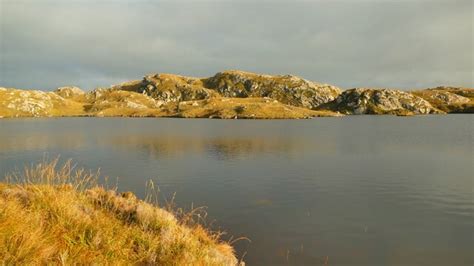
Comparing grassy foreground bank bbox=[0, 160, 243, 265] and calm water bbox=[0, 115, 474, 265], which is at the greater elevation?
grassy foreground bank bbox=[0, 160, 243, 265]

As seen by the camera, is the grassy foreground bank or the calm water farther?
the calm water

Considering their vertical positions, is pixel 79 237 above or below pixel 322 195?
above

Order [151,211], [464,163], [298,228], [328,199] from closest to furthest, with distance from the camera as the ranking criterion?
[151,211]
[298,228]
[328,199]
[464,163]

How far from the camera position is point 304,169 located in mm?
45344

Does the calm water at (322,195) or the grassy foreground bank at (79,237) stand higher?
the grassy foreground bank at (79,237)

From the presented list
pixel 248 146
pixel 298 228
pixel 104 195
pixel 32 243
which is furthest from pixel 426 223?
pixel 248 146

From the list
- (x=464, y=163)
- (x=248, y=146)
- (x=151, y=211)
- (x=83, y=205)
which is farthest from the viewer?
(x=248, y=146)

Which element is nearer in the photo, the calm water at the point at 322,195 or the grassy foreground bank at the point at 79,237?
the grassy foreground bank at the point at 79,237

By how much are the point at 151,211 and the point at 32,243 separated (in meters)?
7.24

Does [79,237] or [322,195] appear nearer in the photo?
[79,237]

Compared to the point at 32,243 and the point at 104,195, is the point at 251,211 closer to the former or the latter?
the point at 104,195

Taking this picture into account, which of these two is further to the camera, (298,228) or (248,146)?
(248,146)

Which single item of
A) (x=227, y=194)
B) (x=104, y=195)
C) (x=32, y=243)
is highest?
(x=32, y=243)

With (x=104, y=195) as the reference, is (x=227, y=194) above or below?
below
